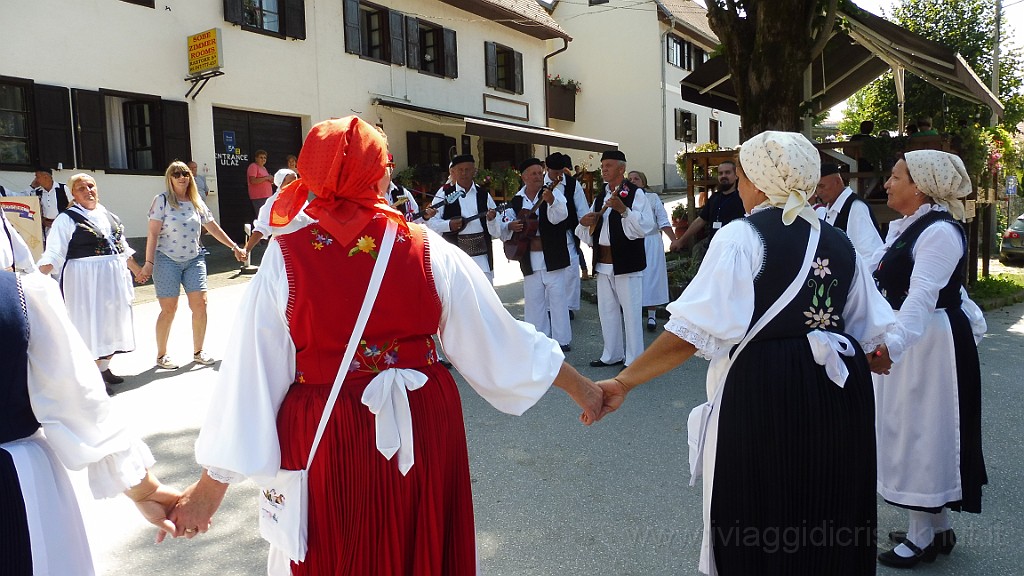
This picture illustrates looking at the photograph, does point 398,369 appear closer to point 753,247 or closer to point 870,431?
point 753,247

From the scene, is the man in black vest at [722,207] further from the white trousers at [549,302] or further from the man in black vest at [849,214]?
the man in black vest at [849,214]

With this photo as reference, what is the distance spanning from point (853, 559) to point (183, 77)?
14.3 metres

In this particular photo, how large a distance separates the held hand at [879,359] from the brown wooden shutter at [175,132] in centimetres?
1328

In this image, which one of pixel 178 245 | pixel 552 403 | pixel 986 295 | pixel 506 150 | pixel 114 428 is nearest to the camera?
pixel 114 428

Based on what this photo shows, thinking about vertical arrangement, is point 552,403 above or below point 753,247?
below

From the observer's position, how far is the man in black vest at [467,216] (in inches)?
299

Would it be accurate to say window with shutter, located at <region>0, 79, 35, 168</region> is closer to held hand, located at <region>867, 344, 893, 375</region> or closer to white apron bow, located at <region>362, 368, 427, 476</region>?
white apron bow, located at <region>362, 368, 427, 476</region>

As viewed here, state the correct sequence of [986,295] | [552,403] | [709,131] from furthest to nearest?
1. [709,131]
2. [986,295]
3. [552,403]

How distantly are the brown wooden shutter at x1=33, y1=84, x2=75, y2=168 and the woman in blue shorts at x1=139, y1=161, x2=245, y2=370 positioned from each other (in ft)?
21.0

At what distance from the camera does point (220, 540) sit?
3.67 m

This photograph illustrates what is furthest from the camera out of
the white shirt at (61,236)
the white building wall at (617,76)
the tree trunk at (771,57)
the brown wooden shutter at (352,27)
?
the white building wall at (617,76)

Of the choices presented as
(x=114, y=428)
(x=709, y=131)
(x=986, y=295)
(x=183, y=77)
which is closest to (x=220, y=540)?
(x=114, y=428)

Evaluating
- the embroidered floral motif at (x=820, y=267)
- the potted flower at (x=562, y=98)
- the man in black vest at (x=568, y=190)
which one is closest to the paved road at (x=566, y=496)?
the embroidered floral motif at (x=820, y=267)

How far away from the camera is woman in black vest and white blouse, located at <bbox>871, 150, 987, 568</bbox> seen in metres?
3.38
